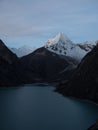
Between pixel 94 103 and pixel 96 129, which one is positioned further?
pixel 94 103

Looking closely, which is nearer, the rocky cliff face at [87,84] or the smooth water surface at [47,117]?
the smooth water surface at [47,117]

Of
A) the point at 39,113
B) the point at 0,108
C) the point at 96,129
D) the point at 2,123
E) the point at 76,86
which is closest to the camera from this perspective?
the point at 96,129

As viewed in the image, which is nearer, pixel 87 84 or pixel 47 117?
pixel 47 117

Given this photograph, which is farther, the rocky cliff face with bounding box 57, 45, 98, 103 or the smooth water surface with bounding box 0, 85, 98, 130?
the rocky cliff face with bounding box 57, 45, 98, 103

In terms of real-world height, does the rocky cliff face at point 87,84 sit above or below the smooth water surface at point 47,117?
below

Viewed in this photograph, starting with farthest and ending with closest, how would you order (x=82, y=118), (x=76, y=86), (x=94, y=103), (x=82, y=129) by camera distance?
(x=76, y=86) < (x=94, y=103) < (x=82, y=118) < (x=82, y=129)

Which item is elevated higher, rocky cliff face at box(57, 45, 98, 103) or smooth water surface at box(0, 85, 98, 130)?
smooth water surface at box(0, 85, 98, 130)

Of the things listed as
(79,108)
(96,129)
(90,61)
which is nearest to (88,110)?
(79,108)

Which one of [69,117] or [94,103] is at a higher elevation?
[69,117]

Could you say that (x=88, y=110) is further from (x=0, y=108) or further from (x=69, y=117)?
(x=0, y=108)

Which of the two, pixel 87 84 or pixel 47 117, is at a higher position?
pixel 47 117

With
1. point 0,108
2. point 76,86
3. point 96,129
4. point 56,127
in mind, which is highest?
point 96,129
